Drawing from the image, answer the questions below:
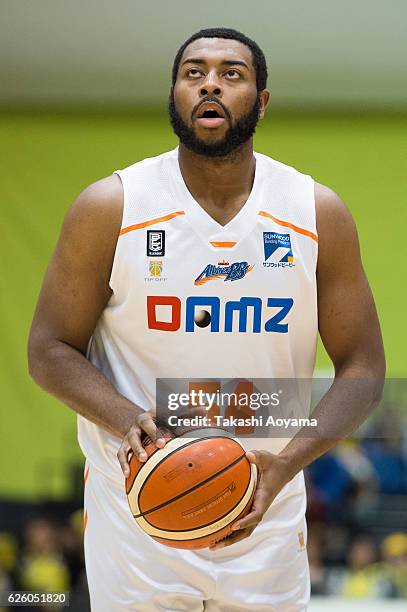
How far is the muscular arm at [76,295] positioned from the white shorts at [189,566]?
229 mm

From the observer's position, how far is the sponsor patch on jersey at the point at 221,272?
7.48ft

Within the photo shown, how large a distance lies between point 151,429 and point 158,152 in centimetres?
446

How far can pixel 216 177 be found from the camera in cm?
234

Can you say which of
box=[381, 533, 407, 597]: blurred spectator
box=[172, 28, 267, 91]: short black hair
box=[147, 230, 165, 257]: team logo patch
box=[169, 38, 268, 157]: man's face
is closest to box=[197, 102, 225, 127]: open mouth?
box=[169, 38, 268, 157]: man's face

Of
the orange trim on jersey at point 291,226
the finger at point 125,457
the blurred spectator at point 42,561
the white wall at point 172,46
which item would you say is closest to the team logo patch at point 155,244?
the orange trim on jersey at point 291,226

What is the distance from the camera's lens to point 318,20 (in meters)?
5.36

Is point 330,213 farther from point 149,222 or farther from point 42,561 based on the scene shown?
point 42,561

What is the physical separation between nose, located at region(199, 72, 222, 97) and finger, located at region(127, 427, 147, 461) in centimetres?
75

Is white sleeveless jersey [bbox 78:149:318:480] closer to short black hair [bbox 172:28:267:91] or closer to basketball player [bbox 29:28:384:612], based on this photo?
basketball player [bbox 29:28:384:612]

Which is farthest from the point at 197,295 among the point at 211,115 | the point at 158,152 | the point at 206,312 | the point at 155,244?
the point at 158,152

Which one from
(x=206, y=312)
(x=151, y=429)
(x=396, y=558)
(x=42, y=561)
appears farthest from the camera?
(x=396, y=558)

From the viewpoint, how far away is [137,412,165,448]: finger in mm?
1946

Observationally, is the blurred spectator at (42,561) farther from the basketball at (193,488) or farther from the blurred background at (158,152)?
the basketball at (193,488)

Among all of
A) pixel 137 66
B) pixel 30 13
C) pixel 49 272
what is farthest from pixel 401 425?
pixel 49 272
